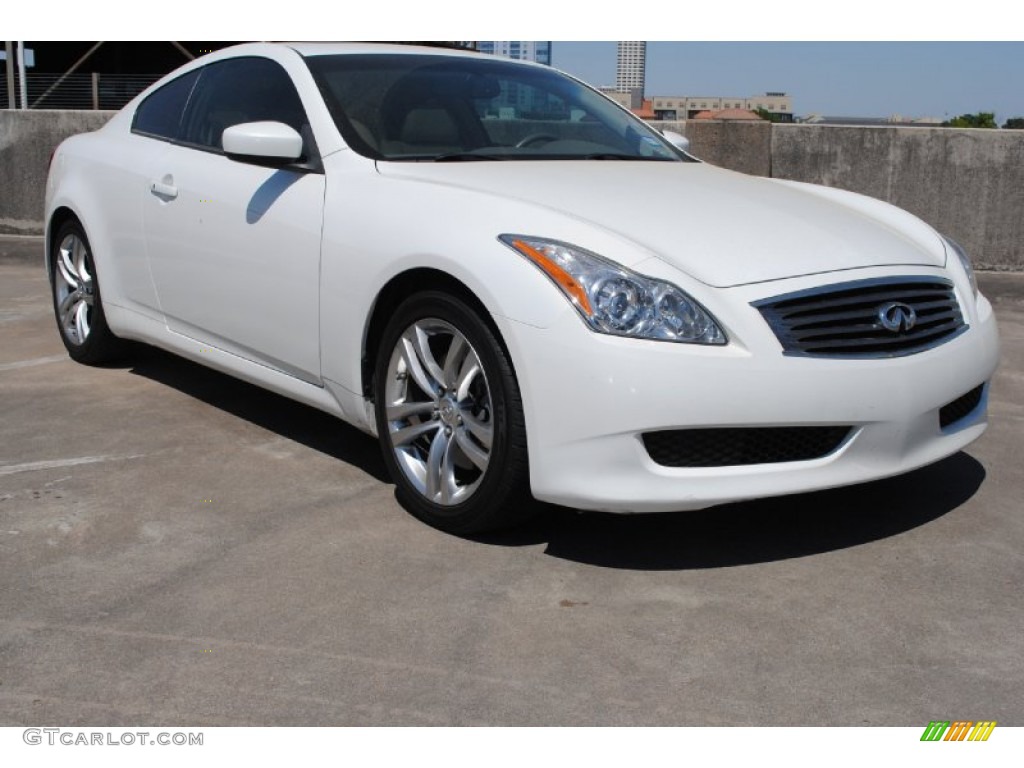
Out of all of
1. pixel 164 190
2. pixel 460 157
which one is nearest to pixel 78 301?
pixel 164 190

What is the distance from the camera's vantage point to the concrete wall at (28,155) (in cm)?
1069

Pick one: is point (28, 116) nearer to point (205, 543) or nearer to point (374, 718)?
point (205, 543)

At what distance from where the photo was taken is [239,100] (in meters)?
4.99

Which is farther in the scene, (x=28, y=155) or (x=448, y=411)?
(x=28, y=155)

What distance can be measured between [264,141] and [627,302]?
5.09 ft

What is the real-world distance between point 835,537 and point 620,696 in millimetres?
1295

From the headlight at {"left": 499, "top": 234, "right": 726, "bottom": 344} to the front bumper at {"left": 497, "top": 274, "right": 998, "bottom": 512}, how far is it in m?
0.04

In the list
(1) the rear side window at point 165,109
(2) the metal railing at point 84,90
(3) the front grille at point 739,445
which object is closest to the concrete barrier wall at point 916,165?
(1) the rear side window at point 165,109

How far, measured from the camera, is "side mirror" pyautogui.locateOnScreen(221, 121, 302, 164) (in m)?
4.28

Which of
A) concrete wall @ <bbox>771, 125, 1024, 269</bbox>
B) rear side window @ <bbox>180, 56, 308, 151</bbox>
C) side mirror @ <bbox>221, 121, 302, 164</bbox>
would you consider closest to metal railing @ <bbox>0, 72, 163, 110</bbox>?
concrete wall @ <bbox>771, 125, 1024, 269</bbox>

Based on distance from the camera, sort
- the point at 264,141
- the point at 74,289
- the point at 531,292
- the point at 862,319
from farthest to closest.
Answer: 1. the point at 74,289
2. the point at 264,141
3. the point at 862,319
4. the point at 531,292

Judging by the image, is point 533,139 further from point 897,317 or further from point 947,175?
point 947,175

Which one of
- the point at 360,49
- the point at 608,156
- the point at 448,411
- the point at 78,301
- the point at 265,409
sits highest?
the point at 360,49

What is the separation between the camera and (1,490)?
4.30 m
